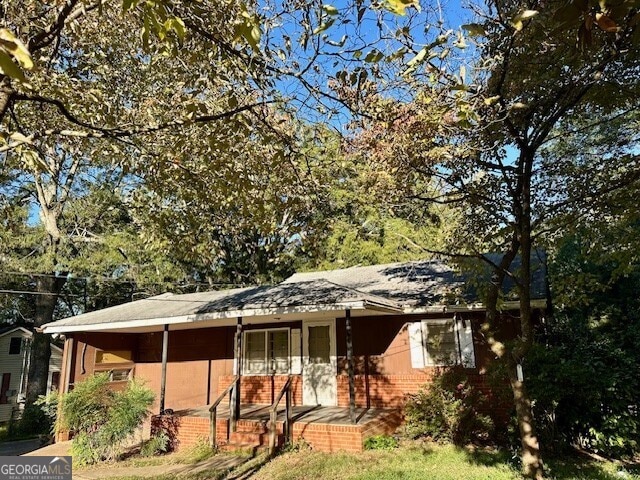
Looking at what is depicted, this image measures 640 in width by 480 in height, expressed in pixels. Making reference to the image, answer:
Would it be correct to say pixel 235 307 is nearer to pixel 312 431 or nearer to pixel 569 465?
pixel 312 431

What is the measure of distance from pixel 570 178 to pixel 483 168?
5.83ft

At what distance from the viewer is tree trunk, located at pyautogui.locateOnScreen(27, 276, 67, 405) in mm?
19594

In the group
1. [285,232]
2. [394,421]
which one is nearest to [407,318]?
[394,421]

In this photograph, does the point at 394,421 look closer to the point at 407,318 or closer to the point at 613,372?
the point at 407,318

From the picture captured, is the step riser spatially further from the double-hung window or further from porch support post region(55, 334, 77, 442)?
porch support post region(55, 334, 77, 442)

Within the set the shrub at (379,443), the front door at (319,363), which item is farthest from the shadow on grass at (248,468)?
the front door at (319,363)

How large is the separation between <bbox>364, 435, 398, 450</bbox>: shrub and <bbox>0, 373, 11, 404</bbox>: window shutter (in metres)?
23.5

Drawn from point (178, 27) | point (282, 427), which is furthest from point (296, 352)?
point (178, 27)

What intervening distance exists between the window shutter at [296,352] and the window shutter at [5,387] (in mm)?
19804

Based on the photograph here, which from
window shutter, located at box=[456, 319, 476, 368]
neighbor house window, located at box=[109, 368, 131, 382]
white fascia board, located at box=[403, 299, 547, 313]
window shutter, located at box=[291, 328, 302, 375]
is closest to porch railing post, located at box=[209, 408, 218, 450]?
window shutter, located at box=[291, 328, 302, 375]

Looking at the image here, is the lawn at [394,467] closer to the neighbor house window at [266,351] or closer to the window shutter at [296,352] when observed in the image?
the window shutter at [296,352]

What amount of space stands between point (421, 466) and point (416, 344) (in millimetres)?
4301

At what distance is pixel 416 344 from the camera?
39.2ft

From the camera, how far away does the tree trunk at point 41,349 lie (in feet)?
64.3
